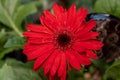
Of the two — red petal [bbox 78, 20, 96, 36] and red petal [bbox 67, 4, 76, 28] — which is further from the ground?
red petal [bbox 67, 4, 76, 28]

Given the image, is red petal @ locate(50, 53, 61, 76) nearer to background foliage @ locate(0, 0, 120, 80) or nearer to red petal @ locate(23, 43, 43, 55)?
red petal @ locate(23, 43, 43, 55)

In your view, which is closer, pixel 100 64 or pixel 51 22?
pixel 51 22

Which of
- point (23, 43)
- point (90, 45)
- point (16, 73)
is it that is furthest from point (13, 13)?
point (90, 45)

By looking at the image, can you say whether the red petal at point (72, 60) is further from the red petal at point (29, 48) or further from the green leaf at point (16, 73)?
the green leaf at point (16, 73)

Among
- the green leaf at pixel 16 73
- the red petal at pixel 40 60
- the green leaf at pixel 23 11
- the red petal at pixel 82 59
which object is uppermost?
the green leaf at pixel 23 11

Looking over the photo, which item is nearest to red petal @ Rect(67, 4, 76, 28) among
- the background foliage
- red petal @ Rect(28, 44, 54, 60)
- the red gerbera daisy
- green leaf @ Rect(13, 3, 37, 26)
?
the red gerbera daisy

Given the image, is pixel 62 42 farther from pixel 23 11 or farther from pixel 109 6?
pixel 23 11

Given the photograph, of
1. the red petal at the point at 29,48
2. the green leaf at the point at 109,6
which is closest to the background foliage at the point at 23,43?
the green leaf at the point at 109,6
